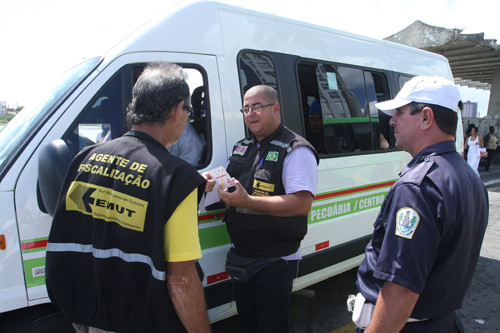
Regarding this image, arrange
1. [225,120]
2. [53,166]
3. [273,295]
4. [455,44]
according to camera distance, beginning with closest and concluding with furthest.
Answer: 1. [53,166]
2. [273,295]
3. [225,120]
4. [455,44]

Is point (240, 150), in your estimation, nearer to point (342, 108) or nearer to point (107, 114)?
point (107, 114)

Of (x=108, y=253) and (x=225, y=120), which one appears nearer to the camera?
(x=108, y=253)

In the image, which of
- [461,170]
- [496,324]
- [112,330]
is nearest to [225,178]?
[112,330]

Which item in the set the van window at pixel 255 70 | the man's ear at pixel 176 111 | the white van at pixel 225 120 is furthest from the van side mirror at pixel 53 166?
the van window at pixel 255 70

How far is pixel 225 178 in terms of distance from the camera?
200 centimetres

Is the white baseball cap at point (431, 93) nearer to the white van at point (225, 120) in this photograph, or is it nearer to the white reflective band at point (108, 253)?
the white reflective band at point (108, 253)

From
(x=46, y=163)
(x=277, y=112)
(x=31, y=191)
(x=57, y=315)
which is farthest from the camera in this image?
(x=277, y=112)

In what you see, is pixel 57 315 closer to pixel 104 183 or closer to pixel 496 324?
pixel 104 183

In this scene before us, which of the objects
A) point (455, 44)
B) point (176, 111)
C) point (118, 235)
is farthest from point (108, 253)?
point (455, 44)

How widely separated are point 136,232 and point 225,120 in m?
1.42

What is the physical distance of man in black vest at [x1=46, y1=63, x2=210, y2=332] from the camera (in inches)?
46.5

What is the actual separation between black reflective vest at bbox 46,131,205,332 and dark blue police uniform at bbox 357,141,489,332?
0.74 meters

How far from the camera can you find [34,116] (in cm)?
204

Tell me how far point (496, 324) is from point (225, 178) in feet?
10.1
